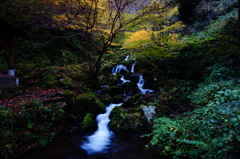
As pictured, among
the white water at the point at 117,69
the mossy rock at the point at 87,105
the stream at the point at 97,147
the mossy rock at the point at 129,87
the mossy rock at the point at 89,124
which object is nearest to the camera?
the stream at the point at 97,147

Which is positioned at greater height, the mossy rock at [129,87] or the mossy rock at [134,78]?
the mossy rock at [134,78]

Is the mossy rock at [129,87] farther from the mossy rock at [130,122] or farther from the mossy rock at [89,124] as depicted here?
the mossy rock at [89,124]

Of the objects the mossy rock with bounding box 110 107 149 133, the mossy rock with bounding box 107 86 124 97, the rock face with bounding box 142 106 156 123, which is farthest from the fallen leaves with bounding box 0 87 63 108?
the rock face with bounding box 142 106 156 123

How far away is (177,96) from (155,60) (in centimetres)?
539

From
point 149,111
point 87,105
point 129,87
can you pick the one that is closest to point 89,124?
point 87,105

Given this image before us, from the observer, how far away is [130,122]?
6488mm

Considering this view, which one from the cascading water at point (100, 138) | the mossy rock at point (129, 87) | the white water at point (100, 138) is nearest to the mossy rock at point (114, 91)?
the mossy rock at point (129, 87)

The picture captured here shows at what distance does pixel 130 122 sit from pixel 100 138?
4.95 ft

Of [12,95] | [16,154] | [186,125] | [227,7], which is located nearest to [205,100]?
[186,125]

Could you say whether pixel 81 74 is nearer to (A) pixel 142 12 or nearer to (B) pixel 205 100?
(A) pixel 142 12

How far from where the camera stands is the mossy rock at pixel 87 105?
773 cm

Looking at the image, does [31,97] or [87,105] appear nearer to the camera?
[31,97]

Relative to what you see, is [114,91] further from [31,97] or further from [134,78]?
[31,97]

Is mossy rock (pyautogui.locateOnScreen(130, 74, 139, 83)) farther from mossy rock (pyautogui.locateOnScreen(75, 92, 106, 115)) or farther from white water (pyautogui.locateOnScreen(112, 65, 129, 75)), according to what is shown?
mossy rock (pyautogui.locateOnScreen(75, 92, 106, 115))
